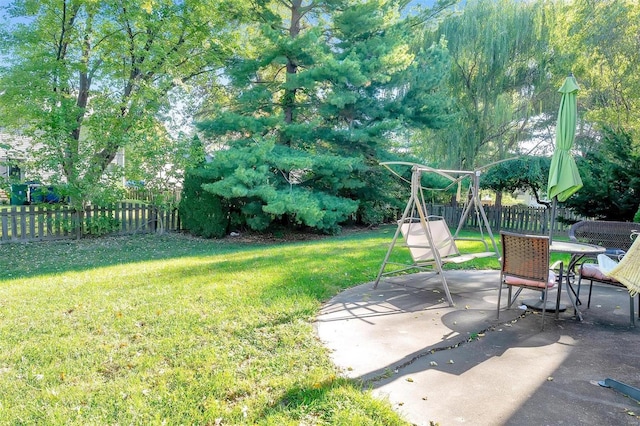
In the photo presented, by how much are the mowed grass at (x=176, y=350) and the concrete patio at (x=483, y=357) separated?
24cm

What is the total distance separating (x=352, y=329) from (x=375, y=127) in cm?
842

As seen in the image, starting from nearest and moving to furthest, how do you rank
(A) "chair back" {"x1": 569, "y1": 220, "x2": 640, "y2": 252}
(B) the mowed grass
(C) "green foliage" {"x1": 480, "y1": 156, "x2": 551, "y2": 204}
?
(B) the mowed grass, (A) "chair back" {"x1": 569, "y1": 220, "x2": 640, "y2": 252}, (C) "green foliage" {"x1": 480, "y1": 156, "x2": 551, "y2": 204}

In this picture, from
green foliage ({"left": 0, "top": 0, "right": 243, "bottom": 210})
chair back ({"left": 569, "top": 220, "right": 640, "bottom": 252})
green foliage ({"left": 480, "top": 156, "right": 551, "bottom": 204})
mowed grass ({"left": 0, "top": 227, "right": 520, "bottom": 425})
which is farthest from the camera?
green foliage ({"left": 480, "top": 156, "right": 551, "bottom": 204})

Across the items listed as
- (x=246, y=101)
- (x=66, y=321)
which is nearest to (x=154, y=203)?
(x=246, y=101)

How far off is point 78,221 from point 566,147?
33.3 ft

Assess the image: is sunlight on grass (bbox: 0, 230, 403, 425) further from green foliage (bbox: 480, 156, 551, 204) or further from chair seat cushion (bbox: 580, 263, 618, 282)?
green foliage (bbox: 480, 156, 551, 204)

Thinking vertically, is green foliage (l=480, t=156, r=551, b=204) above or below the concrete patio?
above

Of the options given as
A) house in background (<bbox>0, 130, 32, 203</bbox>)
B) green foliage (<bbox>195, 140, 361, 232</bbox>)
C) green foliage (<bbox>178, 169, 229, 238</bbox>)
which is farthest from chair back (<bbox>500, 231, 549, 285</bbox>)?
house in background (<bbox>0, 130, 32, 203</bbox>)

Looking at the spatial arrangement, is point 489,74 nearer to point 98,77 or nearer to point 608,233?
point 608,233

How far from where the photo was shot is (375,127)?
11.0m

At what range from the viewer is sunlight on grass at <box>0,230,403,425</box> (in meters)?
2.13

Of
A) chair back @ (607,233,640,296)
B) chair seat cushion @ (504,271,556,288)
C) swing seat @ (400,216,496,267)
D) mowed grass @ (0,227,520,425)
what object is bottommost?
mowed grass @ (0,227,520,425)

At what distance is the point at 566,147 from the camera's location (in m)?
4.36

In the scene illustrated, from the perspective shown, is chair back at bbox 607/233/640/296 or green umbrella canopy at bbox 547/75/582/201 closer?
chair back at bbox 607/233/640/296
